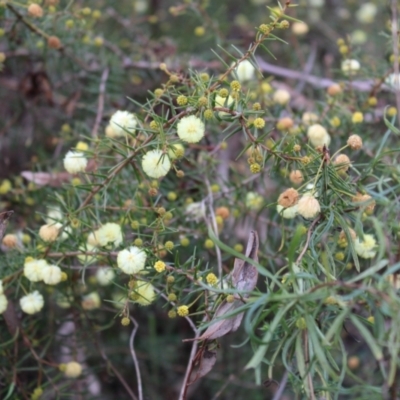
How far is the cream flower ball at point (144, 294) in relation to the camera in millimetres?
940

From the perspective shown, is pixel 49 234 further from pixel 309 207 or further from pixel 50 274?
pixel 309 207

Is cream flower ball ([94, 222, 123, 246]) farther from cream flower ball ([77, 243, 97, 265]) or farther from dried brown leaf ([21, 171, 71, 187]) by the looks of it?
dried brown leaf ([21, 171, 71, 187])

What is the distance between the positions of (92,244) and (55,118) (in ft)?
2.77

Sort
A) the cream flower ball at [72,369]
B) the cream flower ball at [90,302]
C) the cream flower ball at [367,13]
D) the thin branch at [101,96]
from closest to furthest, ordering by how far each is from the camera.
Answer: the cream flower ball at [72,369] → the cream flower ball at [90,302] → the thin branch at [101,96] → the cream flower ball at [367,13]

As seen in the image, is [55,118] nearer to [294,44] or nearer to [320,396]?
[294,44]

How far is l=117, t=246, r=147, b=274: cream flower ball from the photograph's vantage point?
919 mm

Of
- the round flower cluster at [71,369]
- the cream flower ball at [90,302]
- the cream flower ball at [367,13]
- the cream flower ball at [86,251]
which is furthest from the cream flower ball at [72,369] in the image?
the cream flower ball at [367,13]

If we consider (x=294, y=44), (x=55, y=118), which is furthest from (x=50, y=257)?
(x=294, y=44)

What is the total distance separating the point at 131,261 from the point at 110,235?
0.12m

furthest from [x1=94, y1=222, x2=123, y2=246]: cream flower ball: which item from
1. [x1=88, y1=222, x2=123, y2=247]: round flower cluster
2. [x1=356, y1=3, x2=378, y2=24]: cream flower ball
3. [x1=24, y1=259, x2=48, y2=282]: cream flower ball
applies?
[x1=356, y1=3, x2=378, y2=24]: cream flower ball

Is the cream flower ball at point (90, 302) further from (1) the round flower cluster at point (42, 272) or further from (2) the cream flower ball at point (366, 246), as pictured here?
(2) the cream flower ball at point (366, 246)

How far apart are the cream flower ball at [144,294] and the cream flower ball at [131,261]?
3cm

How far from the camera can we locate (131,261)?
36.4 inches

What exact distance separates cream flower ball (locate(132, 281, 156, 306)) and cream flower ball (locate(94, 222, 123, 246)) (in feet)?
0.30
